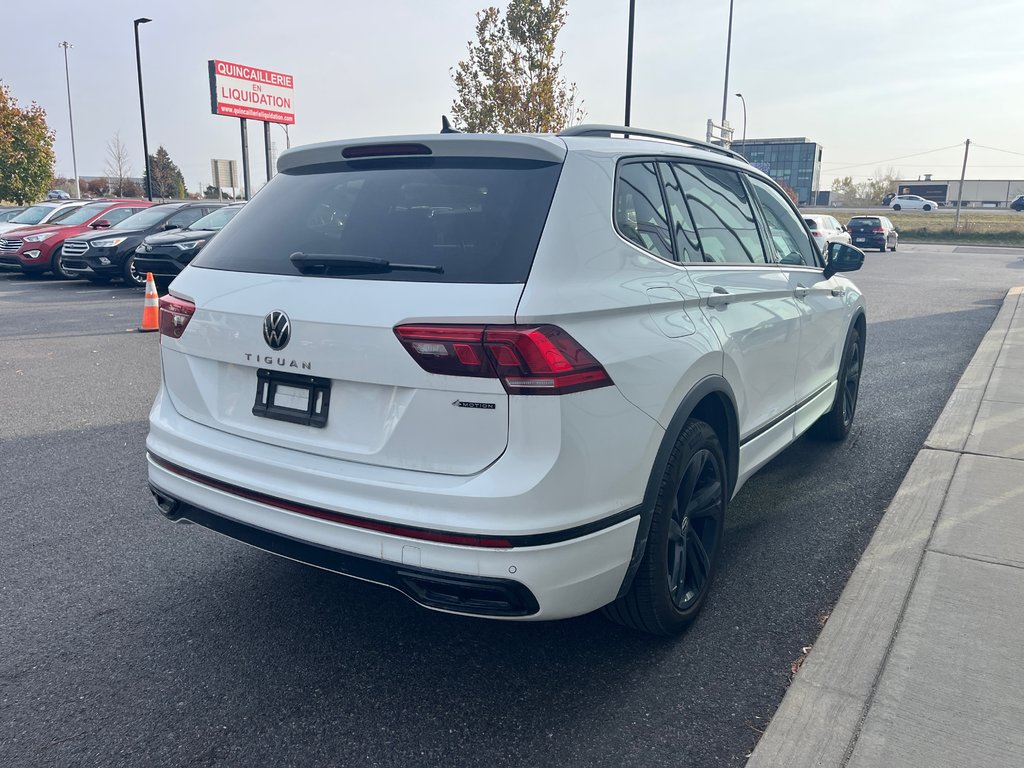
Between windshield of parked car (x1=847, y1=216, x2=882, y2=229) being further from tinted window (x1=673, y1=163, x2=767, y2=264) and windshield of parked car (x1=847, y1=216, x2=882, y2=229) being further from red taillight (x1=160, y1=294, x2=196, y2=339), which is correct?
red taillight (x1=160, y1=294, x2=196, y2=339)

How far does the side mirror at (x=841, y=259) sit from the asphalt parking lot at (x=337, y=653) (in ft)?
4.18

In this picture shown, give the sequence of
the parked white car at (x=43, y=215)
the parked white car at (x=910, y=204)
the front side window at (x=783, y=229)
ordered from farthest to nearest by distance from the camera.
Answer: the parked white car at (x=910, y=204), the parked white car at (x=43, y=215), the front side window at (x=783, y=229)

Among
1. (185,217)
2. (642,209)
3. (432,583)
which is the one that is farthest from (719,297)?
(185,217)

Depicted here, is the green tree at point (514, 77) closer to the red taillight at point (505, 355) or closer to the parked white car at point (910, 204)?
the red taillight at point (505, 355)

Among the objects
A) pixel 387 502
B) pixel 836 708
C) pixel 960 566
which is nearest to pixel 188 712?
pixel 387 502

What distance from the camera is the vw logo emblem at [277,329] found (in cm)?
257

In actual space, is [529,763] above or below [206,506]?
below

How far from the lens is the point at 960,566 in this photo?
11.6 ft

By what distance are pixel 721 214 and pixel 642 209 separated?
0.83m

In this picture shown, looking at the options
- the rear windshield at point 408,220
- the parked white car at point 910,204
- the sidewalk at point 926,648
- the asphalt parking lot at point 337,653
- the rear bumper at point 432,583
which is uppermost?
the parked white car at point 910,204

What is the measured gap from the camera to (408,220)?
2691 mm

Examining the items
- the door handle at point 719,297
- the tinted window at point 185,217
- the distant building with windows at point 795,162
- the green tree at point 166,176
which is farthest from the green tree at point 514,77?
the distant building with windows at point 795,162

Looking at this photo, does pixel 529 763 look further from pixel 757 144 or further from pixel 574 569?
pixel 757 144

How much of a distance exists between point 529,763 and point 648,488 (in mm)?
915
